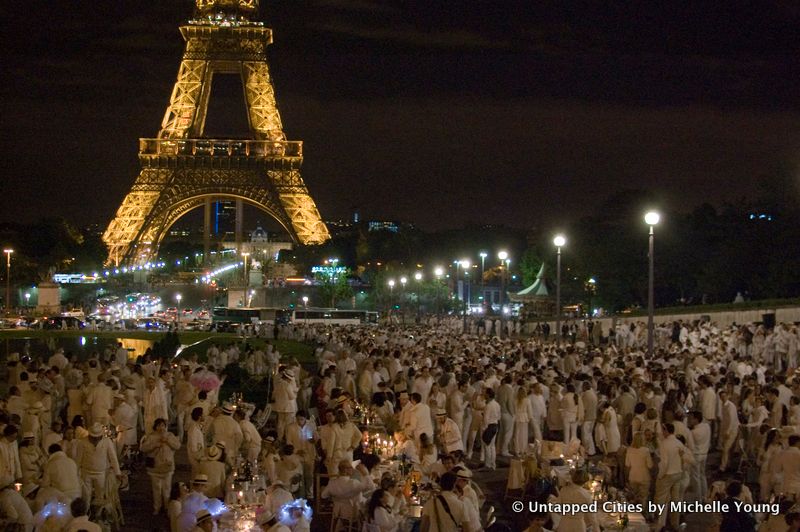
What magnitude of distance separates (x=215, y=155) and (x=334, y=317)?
26614 mm

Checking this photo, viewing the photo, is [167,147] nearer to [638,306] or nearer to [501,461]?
[638,306]

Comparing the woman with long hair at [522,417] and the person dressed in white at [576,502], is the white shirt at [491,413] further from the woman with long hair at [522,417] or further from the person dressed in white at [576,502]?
the person dressed in white at [576,502]

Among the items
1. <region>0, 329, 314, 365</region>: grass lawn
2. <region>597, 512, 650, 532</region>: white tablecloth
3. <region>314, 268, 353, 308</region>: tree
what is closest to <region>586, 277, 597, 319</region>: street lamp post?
<region>314, 268, 353, 308</region>: tree

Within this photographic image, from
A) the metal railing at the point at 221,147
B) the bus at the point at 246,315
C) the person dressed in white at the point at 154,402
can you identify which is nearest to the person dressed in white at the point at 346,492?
the person dressed in white at the point at 154,402

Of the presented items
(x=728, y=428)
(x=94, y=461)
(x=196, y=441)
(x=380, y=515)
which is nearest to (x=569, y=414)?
(x=728, y=428)

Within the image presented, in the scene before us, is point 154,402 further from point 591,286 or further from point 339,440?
point 591,286

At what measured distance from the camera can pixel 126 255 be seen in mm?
85062

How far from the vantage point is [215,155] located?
8788cm

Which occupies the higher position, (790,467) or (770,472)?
(790,467)

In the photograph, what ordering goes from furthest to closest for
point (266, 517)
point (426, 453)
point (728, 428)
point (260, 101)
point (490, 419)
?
point (260, 101)
point (490, 419)
point (728, 428)
point (426, 453)
point (266, 517)

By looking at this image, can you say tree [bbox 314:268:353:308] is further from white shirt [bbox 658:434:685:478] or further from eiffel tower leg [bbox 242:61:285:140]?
white shirt [bbox 658:434:685:478]

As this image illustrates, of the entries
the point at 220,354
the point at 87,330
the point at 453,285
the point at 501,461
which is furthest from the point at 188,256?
the point at 501,461

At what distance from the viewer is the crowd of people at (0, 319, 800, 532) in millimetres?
10961

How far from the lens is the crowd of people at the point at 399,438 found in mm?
10961
